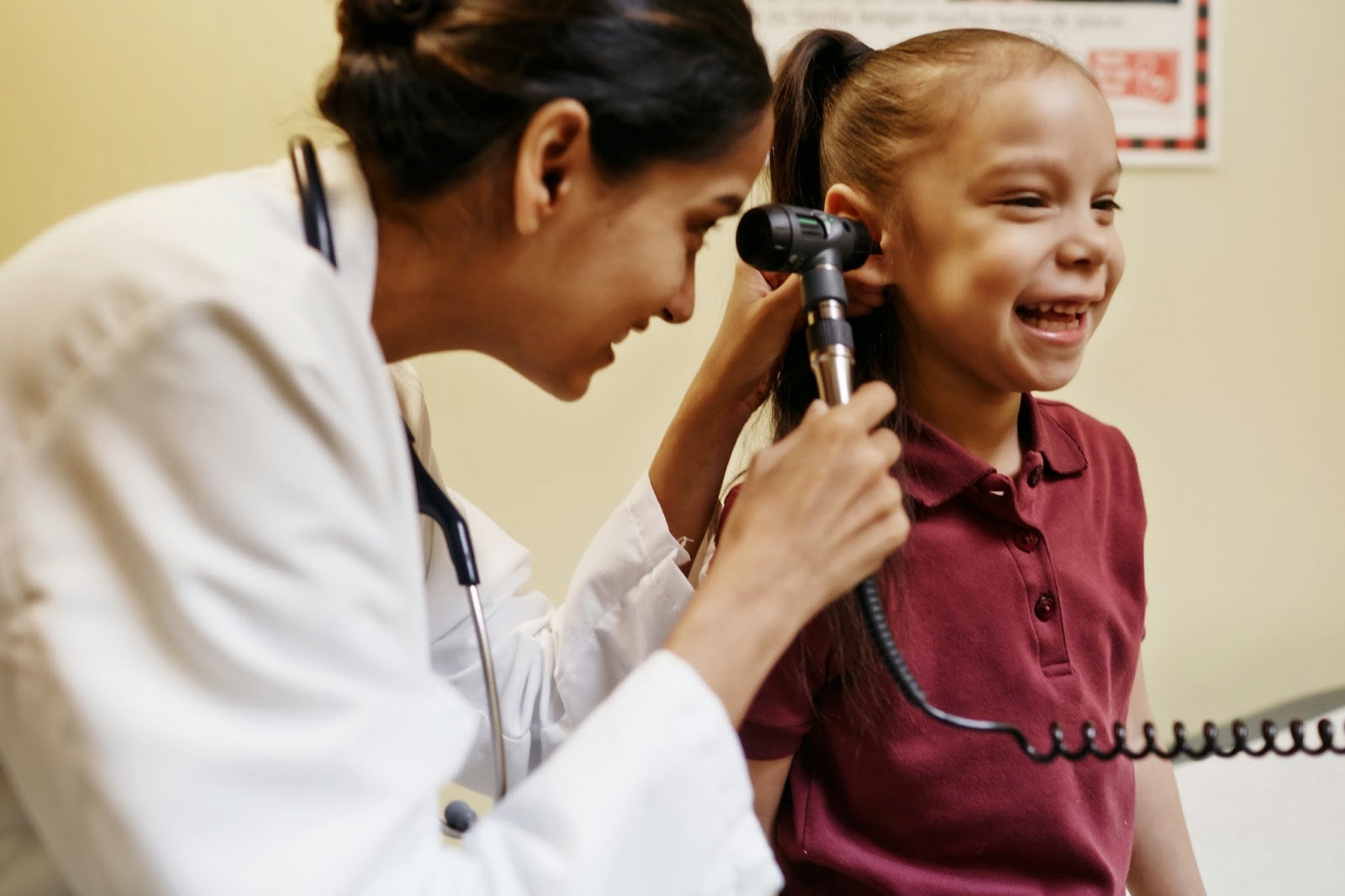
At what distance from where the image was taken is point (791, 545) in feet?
2.54

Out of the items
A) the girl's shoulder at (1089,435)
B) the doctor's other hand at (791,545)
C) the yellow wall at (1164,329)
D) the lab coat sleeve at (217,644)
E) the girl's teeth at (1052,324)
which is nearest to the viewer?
the lab coat sleeve at (217,644)

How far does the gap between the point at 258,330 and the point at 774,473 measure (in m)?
0.34

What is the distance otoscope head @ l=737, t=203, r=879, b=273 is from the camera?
2.94 ft

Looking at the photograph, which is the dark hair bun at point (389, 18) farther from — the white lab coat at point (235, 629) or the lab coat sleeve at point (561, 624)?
the lab coat sleeve at point (561, 624)

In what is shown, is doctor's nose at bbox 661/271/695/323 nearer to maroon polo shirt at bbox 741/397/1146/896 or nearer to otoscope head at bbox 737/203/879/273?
otoscope head at bbox 737/203/879/273

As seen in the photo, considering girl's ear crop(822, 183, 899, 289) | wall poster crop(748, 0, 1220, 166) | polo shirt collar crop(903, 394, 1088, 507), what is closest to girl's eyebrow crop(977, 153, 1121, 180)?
girl's ear crop(822, 183, 899, 289)

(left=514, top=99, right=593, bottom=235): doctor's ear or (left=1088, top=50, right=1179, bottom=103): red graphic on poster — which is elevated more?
(left=514, top=99, right=593, bottom=235): doctor's ear

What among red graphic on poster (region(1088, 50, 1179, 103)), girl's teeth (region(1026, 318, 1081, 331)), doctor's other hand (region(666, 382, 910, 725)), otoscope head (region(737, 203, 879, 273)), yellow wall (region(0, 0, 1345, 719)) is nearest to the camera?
doctor's other hand (region(666, 382, 910, 725))

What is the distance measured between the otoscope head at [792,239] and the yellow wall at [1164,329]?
72 cm

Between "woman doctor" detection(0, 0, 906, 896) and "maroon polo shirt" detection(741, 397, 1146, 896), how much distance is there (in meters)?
0.24

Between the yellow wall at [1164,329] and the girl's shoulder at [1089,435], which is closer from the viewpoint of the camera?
the girl's shoulder at [1089,435]

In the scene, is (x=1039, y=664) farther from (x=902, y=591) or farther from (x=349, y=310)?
(x=349, y=310)

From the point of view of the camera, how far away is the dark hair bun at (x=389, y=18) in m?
0.81

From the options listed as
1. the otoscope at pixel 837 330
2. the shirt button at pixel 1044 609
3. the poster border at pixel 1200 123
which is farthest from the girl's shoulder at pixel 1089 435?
the poster border at pixel 1200 123
